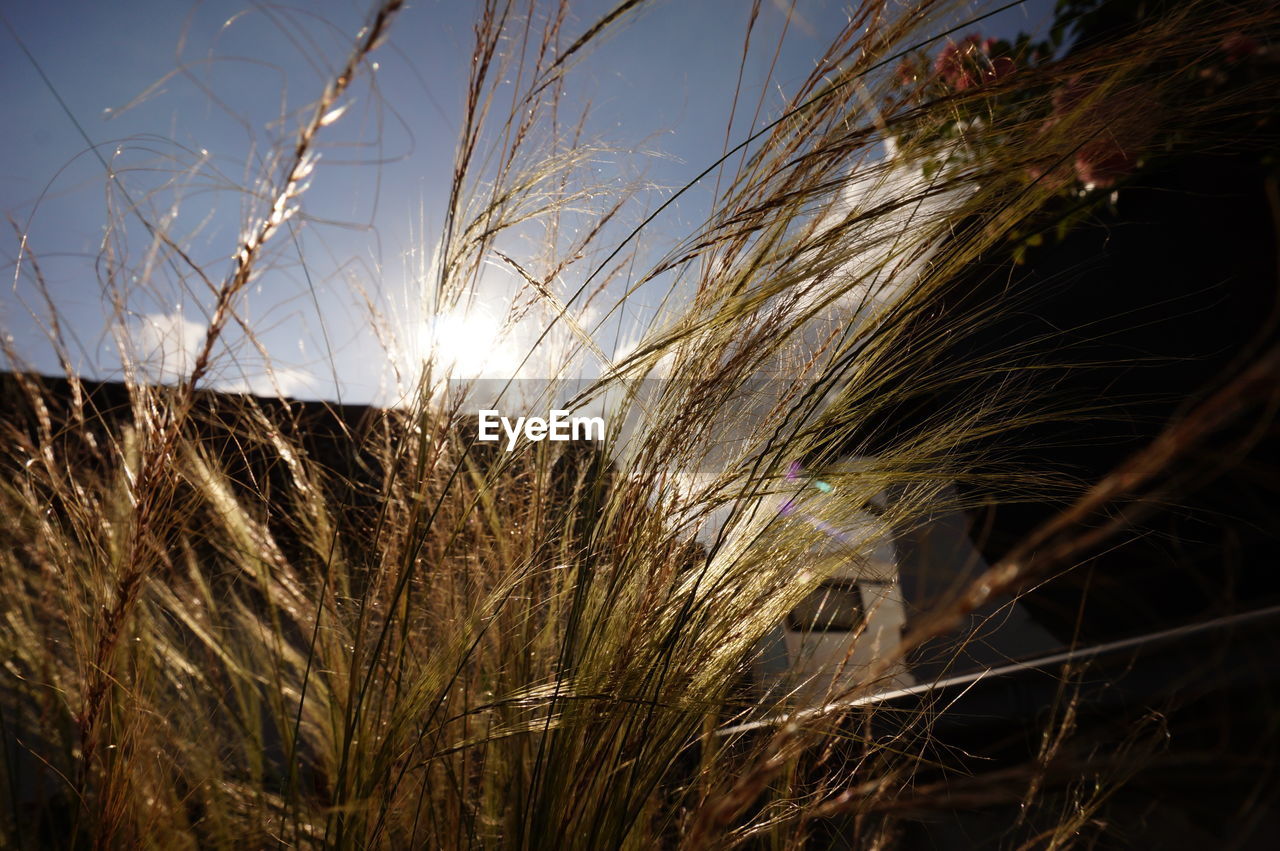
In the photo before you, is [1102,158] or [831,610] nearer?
[1102,158]

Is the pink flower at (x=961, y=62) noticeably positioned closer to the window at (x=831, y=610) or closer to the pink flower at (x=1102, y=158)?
the pink flower at (x=1102, y=158)

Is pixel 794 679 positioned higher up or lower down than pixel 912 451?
lower down

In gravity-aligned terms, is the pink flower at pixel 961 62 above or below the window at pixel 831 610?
above

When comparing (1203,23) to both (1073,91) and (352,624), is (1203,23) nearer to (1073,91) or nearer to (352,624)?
(1073,91)

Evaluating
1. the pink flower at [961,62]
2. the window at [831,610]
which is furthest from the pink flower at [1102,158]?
the window at [831,610]

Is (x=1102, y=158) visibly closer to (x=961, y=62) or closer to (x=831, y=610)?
(x=961, y=62)

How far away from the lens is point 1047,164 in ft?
1.96

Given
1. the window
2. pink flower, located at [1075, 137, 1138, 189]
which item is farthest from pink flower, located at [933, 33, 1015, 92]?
the window

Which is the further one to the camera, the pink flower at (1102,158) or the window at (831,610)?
the window at (831,610)

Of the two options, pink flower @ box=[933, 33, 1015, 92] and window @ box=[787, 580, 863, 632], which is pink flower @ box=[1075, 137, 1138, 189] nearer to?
pink flower @ box=[933, 33, 1015, 92]

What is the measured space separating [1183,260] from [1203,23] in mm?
1377

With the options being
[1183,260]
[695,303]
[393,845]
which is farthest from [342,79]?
[1183,260]

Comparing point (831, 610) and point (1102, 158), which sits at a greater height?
point (1102, 158)

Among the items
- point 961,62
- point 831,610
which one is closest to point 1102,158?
point 961,62
